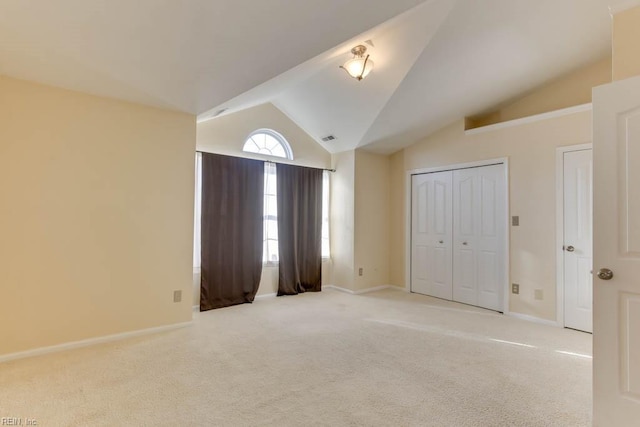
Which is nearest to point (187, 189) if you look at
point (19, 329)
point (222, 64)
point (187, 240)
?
point (187, 240)

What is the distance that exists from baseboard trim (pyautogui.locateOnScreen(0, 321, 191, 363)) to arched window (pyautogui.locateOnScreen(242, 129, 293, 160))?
2521 mm

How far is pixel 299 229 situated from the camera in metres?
5.05

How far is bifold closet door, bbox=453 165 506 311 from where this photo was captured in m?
4.27

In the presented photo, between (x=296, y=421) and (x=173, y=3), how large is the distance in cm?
261

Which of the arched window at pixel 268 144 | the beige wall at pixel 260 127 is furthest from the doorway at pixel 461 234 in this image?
the arched window at pixel 268 144

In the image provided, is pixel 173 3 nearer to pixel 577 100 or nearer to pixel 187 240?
pixel 187 240

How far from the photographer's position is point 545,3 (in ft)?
9.18

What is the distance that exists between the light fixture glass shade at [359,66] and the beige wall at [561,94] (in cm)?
227

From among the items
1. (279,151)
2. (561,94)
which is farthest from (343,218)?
(561,94)

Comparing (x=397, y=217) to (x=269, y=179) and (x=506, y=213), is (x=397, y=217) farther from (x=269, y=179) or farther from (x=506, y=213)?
(x=269, y=179)

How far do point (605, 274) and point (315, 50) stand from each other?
2.42m

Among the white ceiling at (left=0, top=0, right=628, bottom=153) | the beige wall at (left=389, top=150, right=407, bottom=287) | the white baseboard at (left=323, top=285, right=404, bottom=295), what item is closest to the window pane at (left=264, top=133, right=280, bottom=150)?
the white ceiling at (left=0, top=0, right=628, bottom=153)

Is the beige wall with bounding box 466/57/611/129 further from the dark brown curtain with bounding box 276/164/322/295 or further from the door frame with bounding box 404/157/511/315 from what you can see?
the dark brown curtain with bounding box 276/164/322/295

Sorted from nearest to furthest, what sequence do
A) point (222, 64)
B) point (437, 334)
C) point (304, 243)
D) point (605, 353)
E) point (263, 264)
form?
point (605, 353) → point (222, 64) → point (437, 334) → point (263, 264) → point (304, 243)
